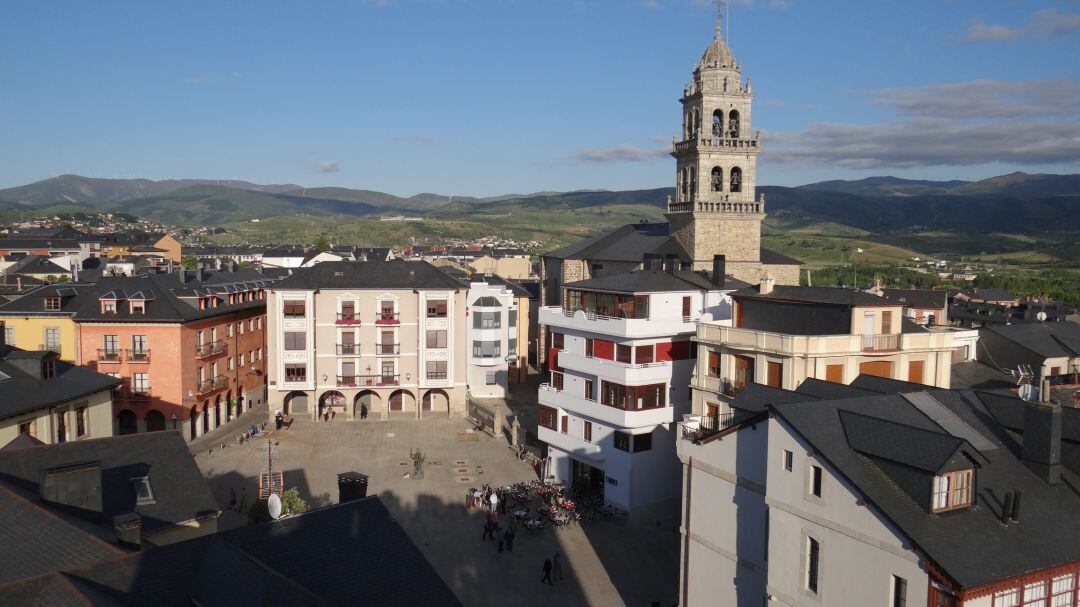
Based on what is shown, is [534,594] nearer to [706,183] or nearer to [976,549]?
[976,549]

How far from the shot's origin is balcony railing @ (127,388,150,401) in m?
47.7

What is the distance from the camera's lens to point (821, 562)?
1820 centimetres

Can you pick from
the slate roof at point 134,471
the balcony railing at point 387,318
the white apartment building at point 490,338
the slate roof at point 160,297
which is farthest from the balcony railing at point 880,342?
the slate roof at point 160,297

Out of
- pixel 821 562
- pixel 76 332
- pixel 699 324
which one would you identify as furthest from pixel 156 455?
pixel 76 332

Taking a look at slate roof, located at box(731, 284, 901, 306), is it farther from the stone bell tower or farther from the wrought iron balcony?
the wrought iron balcony

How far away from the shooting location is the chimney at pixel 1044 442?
57.5 feet

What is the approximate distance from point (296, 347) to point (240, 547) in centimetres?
4159

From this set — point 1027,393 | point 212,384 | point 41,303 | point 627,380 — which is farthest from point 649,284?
point 41,303

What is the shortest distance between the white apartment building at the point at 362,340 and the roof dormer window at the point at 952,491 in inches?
1723

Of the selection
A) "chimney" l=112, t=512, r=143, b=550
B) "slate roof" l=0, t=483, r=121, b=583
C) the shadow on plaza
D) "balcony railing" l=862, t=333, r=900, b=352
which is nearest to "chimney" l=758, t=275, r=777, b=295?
"balcony railing" l=862, t=333, r=900, b=352

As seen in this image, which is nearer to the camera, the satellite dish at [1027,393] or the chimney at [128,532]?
the chimney at [128,532]

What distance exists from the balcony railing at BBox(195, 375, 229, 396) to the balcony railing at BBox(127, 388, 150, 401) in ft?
9.70

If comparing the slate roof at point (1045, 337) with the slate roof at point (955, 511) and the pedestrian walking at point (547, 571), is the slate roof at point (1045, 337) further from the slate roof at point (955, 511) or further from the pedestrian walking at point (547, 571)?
the pedestrian walking at point (547, 571)

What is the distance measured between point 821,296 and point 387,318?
32705mm
